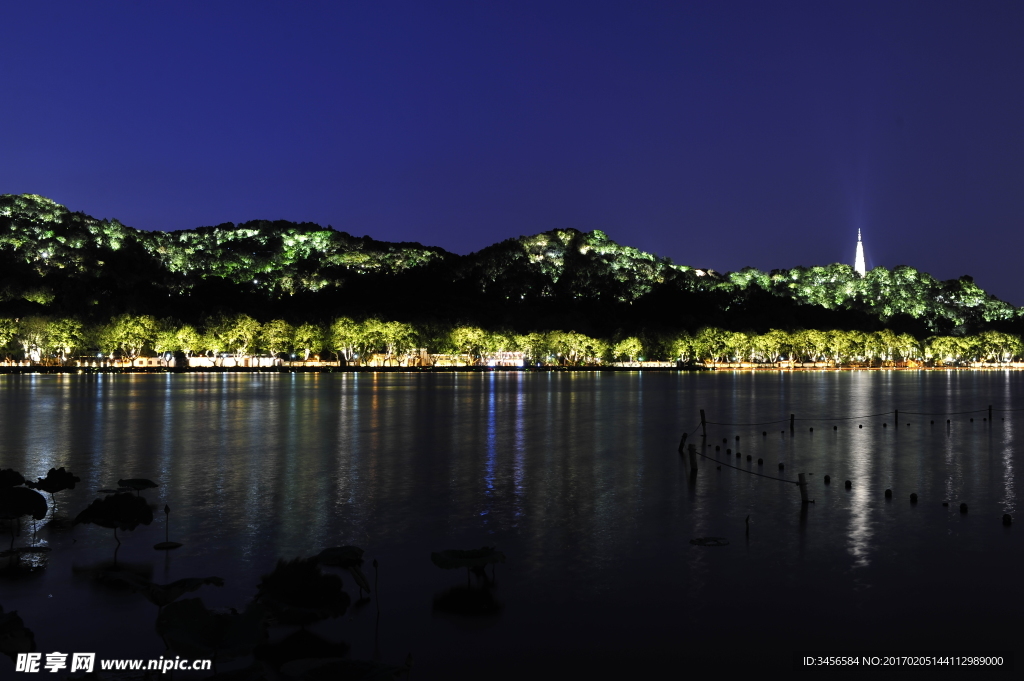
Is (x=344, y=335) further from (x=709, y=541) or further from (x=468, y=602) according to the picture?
(x=468, y=602)

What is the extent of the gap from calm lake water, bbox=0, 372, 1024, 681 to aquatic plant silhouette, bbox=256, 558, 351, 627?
437 millimetres

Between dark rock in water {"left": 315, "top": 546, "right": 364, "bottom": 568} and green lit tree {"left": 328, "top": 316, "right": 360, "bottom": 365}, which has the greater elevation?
green lit tree {"left": 328, "top": 316, "right": 360, "bottom": 365}

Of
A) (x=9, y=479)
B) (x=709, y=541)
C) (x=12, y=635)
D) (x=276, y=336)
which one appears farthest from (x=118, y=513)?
(x=276, y=336)

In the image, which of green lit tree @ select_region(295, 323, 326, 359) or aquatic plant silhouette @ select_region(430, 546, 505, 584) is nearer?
aquatic plant silhouette @ select_region(430, 546, 505, 584)

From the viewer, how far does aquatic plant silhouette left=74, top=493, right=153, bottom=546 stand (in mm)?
14203

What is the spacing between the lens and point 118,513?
14336 millimetres

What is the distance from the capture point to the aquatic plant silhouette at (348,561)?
12109mm

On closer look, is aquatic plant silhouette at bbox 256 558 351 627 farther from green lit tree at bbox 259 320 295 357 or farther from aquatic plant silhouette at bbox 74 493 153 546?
green lit tree at bbox 259 320 295 357

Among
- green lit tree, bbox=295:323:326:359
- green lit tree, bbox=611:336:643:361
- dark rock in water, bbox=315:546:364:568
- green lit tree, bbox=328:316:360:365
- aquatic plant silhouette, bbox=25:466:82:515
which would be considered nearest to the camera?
dark rock in water, bbox=315:546:364:568

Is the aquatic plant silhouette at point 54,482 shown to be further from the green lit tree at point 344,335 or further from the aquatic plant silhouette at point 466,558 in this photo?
the green lit tree at point 344,335

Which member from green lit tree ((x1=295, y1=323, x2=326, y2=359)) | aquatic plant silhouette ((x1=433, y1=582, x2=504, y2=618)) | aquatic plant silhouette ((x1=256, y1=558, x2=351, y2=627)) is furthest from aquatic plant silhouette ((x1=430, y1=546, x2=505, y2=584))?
green lit tree ((x1=295, y1=323, x2=326, y2=359))

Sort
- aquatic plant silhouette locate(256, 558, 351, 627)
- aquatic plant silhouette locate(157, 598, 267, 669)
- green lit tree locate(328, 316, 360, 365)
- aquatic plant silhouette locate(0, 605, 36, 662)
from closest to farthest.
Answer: aquatic plant silhouette locate(157, 598, 267, 669), aquatic plant silhouette locate(0, 605, 36, 662), aquatic plant silhouette locate(256, 558, 351, 627), green lit tree locate(328, 316, 360, 365)

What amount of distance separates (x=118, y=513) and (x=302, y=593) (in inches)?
217

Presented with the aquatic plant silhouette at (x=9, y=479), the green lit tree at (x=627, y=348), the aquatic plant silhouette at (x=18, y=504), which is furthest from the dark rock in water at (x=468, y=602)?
the green lit tree at (x=627, y=348)
